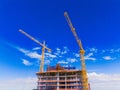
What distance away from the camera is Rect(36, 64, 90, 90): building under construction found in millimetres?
154825

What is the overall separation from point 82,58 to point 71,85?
1037 inches

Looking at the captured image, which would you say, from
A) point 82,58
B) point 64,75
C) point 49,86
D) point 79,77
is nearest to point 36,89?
point 49,86

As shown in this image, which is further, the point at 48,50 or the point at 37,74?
the point at 48,50

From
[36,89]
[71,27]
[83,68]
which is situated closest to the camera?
[71,27]

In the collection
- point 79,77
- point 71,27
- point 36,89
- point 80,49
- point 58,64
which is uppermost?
point 71,27

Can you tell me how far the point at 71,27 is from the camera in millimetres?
143250

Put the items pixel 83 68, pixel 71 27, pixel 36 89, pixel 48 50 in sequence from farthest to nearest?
1. pixel 48 50
2. pixel 36 89
3. pixel 83 68
4. pixel 71 27

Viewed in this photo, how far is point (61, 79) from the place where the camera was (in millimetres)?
162625

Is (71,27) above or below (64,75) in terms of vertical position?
above

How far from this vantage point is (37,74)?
17350 cm

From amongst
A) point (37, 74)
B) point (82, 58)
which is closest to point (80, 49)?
point (82, 58)

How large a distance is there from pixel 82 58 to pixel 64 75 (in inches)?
955

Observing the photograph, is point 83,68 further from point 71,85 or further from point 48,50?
point 48,50

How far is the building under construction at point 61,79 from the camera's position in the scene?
6095 inches
